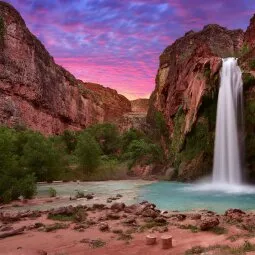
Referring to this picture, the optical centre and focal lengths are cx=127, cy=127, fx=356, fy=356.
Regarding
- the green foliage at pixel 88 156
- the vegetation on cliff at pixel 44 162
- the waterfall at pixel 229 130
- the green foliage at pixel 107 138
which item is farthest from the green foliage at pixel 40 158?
the green foliage at pixel 107 138

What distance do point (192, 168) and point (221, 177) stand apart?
14.1 ft

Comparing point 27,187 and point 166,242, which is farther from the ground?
point 27,187

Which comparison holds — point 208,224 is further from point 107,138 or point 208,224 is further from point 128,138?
point 107,138

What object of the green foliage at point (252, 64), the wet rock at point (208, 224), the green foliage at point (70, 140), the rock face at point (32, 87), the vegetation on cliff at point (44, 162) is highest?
the rock face at point (32, 87)

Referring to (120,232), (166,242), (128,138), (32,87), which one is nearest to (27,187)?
(120,232)

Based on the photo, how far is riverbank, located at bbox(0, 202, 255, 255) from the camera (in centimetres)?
857

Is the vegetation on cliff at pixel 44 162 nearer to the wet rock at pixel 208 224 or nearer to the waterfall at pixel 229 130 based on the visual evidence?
the wet rock at pixel 208 224

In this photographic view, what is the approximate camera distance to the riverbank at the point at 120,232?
8570mm

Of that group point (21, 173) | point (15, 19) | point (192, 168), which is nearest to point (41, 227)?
point (21, 173)

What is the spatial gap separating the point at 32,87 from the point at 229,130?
4807 cm

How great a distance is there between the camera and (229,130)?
33312 mm

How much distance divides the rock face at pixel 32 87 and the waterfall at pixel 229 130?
40815mm

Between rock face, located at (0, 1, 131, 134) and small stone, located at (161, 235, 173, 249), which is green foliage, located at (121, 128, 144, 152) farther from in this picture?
small stone, located at (161, 235, 173, 249)

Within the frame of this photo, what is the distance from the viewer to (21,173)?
2150 centimetres
